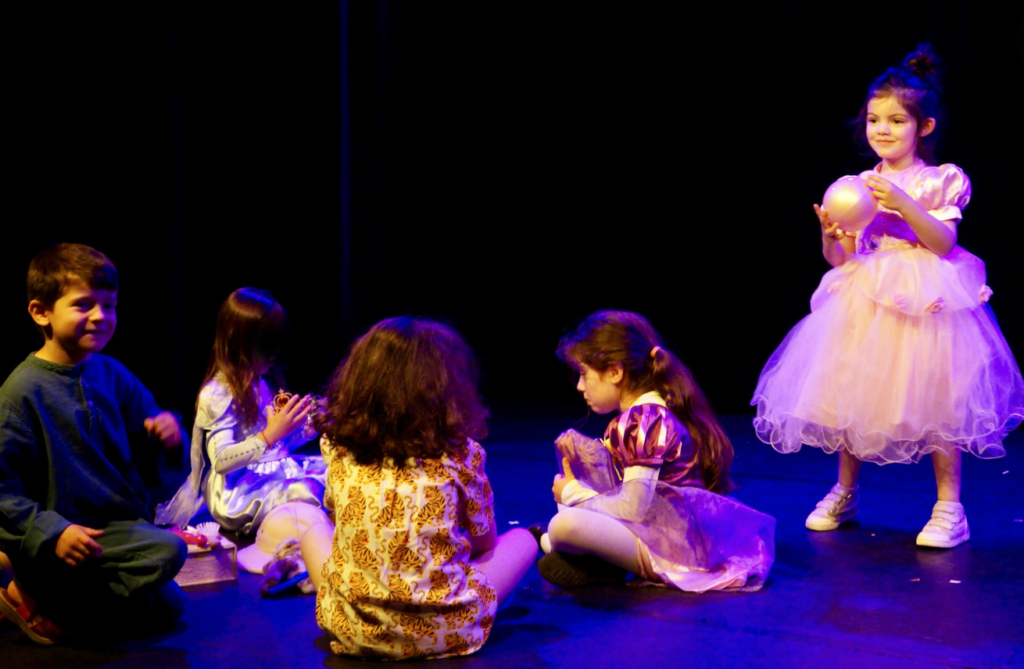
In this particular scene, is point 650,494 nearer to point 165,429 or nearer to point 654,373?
point 654,373

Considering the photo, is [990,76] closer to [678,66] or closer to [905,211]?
[678,66]

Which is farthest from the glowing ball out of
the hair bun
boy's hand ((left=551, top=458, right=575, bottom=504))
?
boy's hand ((left=551, top=458, right=575, bottom=504))

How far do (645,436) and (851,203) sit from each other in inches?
35.0

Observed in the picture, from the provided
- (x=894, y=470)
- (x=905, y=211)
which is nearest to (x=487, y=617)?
(x=905, y=211)

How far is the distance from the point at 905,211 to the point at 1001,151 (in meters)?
2.18

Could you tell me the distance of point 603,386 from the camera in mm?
2600

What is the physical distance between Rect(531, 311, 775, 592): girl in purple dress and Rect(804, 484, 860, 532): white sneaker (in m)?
0.53

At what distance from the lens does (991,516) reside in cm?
315

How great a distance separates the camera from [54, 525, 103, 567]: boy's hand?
2.04 m

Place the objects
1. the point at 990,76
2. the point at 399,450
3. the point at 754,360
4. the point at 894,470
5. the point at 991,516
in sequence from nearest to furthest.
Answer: the point at 399,450, the point at 991,516, the point at 894,470, the point at 990,76, the point at 754,360

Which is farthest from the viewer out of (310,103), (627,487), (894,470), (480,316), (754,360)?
(480,316)

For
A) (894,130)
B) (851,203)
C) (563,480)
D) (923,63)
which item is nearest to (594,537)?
(563,480)

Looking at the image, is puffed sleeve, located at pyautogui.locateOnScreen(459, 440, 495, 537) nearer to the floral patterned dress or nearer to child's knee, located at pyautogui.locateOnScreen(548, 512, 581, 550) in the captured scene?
the floral patterned dress

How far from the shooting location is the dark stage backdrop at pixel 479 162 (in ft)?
13.9
